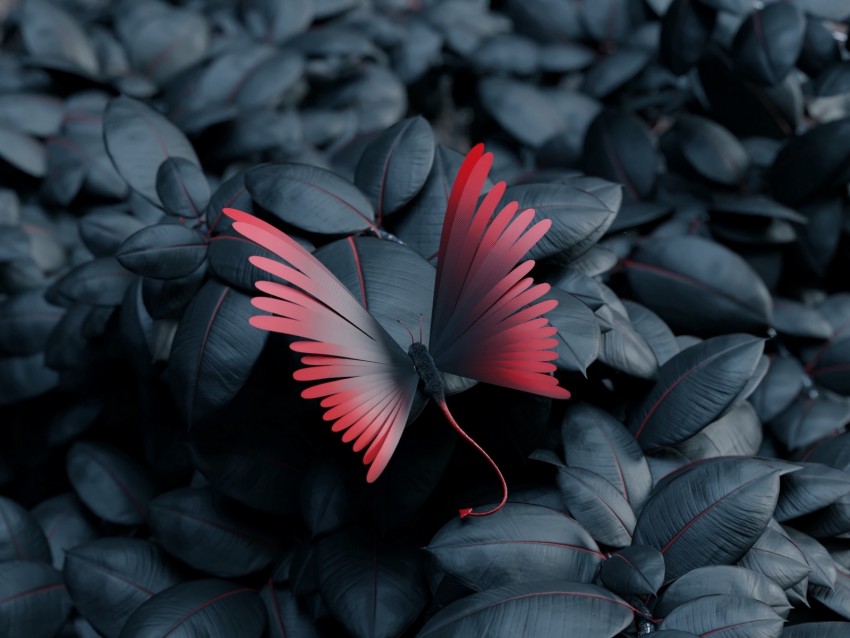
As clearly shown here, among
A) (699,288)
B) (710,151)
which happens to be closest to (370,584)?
(699,288)

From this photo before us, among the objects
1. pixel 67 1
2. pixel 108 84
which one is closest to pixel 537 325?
pixel 108 84

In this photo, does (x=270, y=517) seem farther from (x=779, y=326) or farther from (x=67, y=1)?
(x=67, y=1)

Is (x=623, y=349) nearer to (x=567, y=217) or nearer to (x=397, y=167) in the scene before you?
(x=567, y=217)

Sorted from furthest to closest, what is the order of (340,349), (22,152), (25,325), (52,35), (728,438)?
(52,35) → (22,152) → (25,325) → (728,438) → (340,349)

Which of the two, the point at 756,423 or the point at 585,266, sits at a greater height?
the point at 585,266

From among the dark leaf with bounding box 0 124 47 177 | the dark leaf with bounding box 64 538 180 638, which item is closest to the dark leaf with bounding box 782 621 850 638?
the dark leaf with bounding box 64 538 180 638

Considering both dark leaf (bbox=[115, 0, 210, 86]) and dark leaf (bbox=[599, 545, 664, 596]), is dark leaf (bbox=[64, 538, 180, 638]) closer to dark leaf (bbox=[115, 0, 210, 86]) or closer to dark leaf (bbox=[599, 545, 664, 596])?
dark leaf (bbox=[599, 545, 664, 596])

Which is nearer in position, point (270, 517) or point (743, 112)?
point (270, 517)
